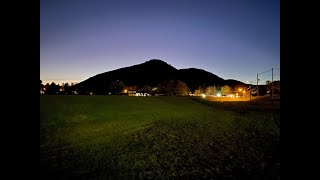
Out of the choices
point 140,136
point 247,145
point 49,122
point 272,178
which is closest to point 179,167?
point 272,178

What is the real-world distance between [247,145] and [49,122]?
15493 millimetres

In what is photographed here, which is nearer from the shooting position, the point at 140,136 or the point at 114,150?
the point at 114,150
